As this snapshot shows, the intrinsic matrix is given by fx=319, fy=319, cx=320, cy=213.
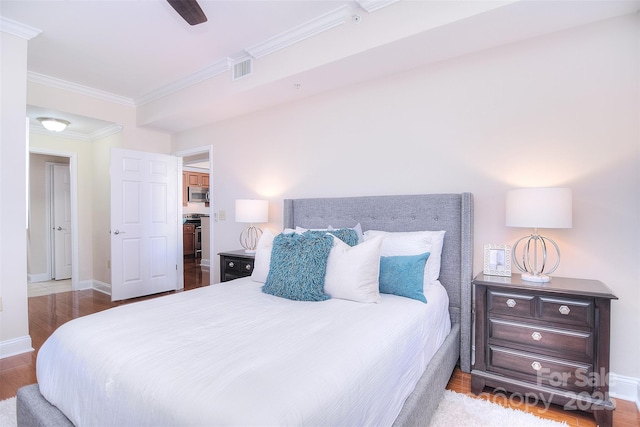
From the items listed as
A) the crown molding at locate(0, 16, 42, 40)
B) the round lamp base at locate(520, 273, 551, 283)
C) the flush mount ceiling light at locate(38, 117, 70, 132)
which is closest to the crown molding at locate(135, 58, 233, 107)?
the flush mount ceiling light at locate(38, 117, 70, 132)

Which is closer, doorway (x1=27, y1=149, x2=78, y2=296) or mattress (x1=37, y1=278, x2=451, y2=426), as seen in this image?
mattress (x1=37, y1=278, x2=451, y2=426)

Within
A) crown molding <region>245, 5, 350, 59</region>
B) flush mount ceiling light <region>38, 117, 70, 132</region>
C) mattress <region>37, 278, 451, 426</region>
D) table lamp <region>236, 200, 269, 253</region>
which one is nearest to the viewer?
mattress <region>37, 278, 451, 426</region>

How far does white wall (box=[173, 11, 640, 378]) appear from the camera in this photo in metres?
2.04

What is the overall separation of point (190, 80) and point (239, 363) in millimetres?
3526

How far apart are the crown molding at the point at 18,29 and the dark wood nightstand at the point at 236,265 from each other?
258cm

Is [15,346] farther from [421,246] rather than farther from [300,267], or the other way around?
[421,246]

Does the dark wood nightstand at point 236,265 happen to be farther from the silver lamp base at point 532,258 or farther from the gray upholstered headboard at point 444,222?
the silver lamp base at point 532,258

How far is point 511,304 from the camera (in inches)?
78.4

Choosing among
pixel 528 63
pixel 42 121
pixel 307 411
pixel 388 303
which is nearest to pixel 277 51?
pixel 528 63

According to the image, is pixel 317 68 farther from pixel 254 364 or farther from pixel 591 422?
pixel 591 422

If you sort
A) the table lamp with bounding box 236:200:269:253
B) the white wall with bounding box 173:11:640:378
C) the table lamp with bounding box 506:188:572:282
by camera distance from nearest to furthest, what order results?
the table lamp with bounding box 506:188:572:282, the white wall with bounding box 173:11:640:378, the table lamp with bounding box 236:200:269:253

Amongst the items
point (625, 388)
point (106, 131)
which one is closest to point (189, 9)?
point (625, 388)

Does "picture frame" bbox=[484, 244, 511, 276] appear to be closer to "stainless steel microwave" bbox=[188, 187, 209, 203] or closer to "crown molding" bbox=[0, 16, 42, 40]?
"crown molding" bbox=[0, 16, 42, 40]

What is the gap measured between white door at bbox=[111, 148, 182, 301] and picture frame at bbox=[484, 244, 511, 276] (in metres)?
4.23
